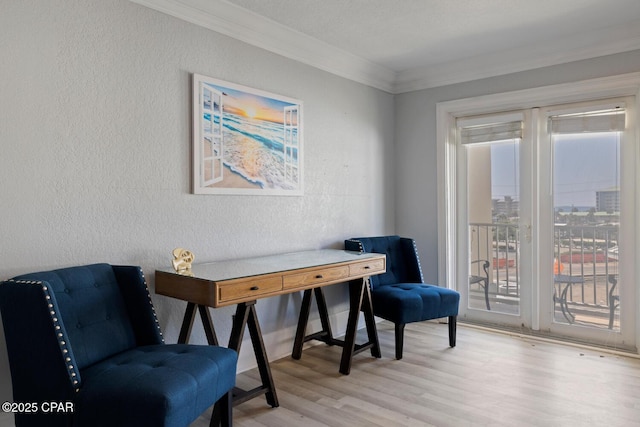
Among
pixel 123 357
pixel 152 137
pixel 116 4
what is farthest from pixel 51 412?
pixel 116 4

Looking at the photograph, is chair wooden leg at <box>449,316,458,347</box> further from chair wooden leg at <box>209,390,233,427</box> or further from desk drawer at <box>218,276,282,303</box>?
chair wooden leg at <box>209,390,233,427</box>

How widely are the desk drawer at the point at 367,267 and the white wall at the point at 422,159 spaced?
4.07 feet

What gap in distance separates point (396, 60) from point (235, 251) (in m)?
2.34

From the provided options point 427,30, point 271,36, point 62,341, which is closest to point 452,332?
point 427,30

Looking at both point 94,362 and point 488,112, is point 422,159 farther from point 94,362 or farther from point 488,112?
point 94,362

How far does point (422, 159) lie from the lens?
14.5 feet

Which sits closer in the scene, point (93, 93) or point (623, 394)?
point (93, 93)

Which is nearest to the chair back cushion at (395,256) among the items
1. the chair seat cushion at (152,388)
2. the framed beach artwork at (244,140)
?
the framed beach artwork at (244,140)

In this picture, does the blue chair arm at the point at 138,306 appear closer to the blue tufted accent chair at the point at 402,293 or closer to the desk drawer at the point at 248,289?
the desk drawer at the point at 248,289

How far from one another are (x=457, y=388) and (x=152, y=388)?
1.90m

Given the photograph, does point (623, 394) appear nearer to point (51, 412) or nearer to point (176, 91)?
point (51, 412)

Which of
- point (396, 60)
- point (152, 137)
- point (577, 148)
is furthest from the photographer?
point (396, 60)

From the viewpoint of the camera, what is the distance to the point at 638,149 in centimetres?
334

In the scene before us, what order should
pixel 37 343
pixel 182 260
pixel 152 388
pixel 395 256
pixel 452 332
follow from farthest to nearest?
pixel 395 256, pixel 452 332, pixel 182 260, pixel 37 343, pixel 152 388
